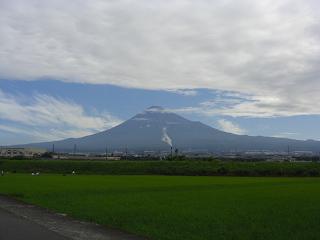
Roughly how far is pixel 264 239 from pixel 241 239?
0.59m

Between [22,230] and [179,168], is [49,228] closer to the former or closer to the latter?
[22,230]

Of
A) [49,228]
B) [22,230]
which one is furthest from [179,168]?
[22,230]

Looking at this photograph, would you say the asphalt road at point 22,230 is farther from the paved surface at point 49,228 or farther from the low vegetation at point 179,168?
the low vegetation at point 179,168

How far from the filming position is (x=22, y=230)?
46.9 ft

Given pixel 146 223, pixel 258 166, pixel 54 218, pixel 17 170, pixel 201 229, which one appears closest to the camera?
pixel 201 229

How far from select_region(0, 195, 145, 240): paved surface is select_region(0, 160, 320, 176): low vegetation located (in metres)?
60.3

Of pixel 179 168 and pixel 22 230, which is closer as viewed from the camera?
pixel 22 230

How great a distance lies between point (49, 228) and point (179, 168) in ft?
226

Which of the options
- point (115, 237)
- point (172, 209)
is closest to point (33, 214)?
point (172, 209)

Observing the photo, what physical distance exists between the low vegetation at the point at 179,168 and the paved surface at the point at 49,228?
60272mm

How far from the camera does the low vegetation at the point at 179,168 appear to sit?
7619 centimetres

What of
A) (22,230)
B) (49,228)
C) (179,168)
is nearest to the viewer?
(22,230)

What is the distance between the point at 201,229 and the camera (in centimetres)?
1478

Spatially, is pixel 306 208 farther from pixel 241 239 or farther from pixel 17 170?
pixel 17 170
